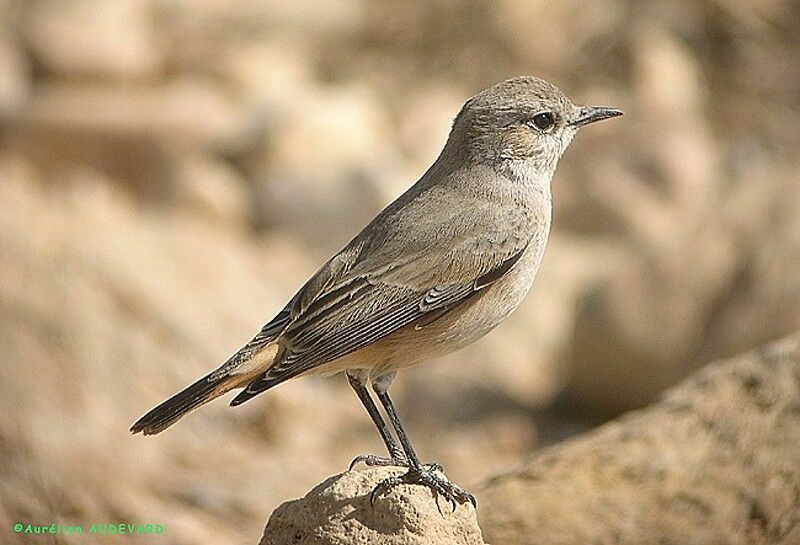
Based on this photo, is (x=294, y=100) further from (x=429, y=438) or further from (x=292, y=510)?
(x=292, y=510)

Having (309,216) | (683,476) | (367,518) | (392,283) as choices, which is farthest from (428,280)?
(309,216)

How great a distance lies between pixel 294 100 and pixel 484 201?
952cm

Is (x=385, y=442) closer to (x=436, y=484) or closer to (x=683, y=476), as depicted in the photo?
(x=436, y=484)

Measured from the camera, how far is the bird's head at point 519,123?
670 cm

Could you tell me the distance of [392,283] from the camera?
631cm

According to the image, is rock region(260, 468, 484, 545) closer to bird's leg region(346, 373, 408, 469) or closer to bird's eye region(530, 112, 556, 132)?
bird's leg region(346, 373, 408, 469)

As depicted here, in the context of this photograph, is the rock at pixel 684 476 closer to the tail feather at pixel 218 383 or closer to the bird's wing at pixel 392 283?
the bird's wing at pixel 392 283

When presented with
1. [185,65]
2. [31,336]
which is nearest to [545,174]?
[31,336]

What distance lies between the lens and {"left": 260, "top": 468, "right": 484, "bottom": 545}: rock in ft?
18.6

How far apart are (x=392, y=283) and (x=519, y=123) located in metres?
1.04

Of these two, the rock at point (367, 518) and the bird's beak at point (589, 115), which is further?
the bird's beak at point (589, 115)

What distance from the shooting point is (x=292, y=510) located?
19.5ft

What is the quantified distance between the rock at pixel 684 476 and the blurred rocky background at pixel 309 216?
2.35 m

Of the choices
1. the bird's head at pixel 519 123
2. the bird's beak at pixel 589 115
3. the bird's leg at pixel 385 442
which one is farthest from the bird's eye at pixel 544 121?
the bird's leg at pixel 385 442
